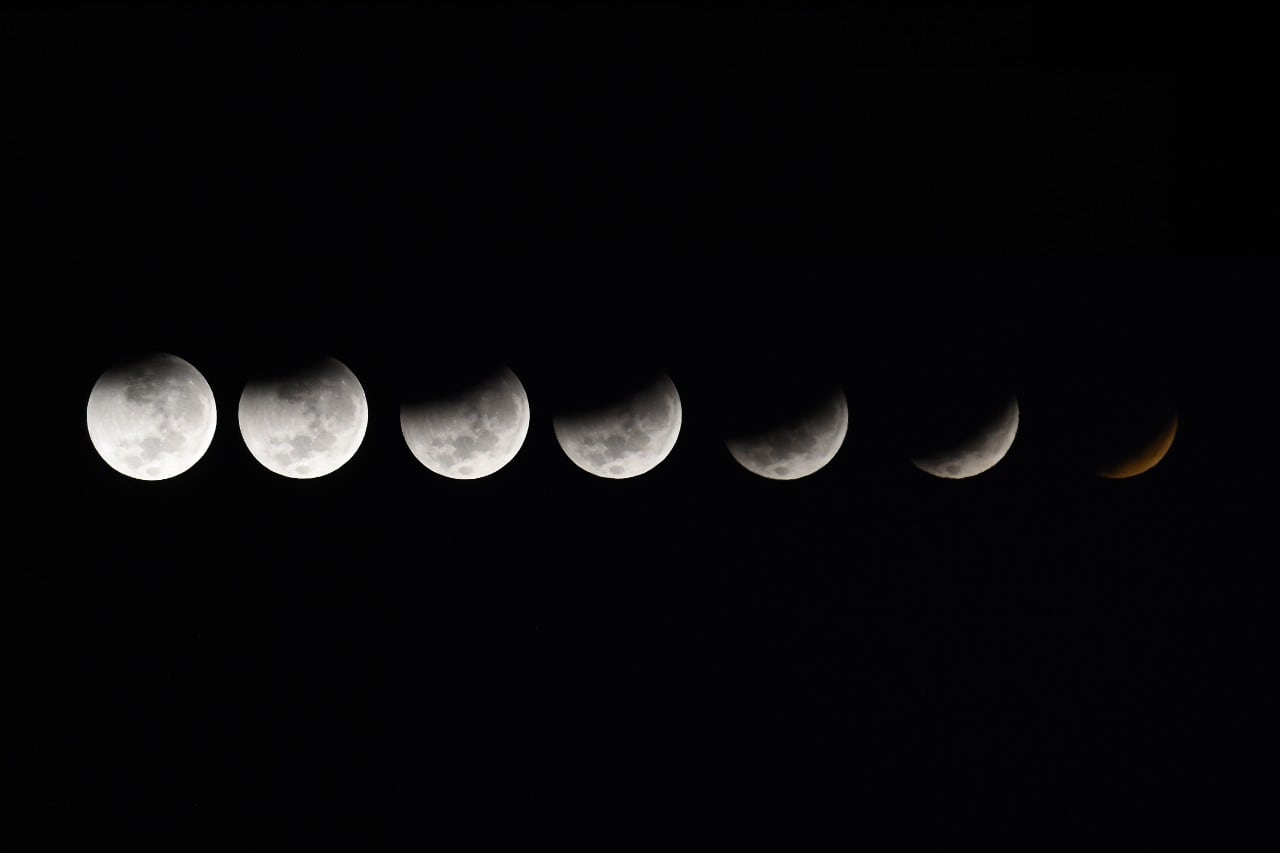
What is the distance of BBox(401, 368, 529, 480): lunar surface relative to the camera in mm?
3410

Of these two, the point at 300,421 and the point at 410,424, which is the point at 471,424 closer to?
the point at 410,424

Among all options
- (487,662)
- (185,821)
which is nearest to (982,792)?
(487,662)

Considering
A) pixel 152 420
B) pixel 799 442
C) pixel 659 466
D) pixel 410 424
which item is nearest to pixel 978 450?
pixel 799 442

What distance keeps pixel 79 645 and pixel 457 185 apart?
9.11ft

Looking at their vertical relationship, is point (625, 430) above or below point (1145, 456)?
below

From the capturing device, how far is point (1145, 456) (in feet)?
12.3

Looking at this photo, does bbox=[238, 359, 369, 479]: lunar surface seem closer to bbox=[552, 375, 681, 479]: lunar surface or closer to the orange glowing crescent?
bbox=[552, 375, 681, 479]: lunar surface

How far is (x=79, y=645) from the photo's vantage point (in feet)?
15.0

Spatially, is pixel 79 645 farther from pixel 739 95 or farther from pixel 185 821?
pixel 739 95

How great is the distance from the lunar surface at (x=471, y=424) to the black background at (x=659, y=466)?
0.17 meters

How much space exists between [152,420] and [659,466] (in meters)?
2.21

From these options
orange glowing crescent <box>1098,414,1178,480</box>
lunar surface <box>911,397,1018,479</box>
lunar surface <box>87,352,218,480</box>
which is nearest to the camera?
lunar surface <box>87,352,218,480</box>

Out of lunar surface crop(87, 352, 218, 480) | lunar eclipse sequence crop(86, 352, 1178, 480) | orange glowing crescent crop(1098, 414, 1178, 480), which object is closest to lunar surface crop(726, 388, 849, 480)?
lunar eclipse sequence crop(86, 352, 1178, 480)

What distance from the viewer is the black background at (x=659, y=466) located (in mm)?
3947
